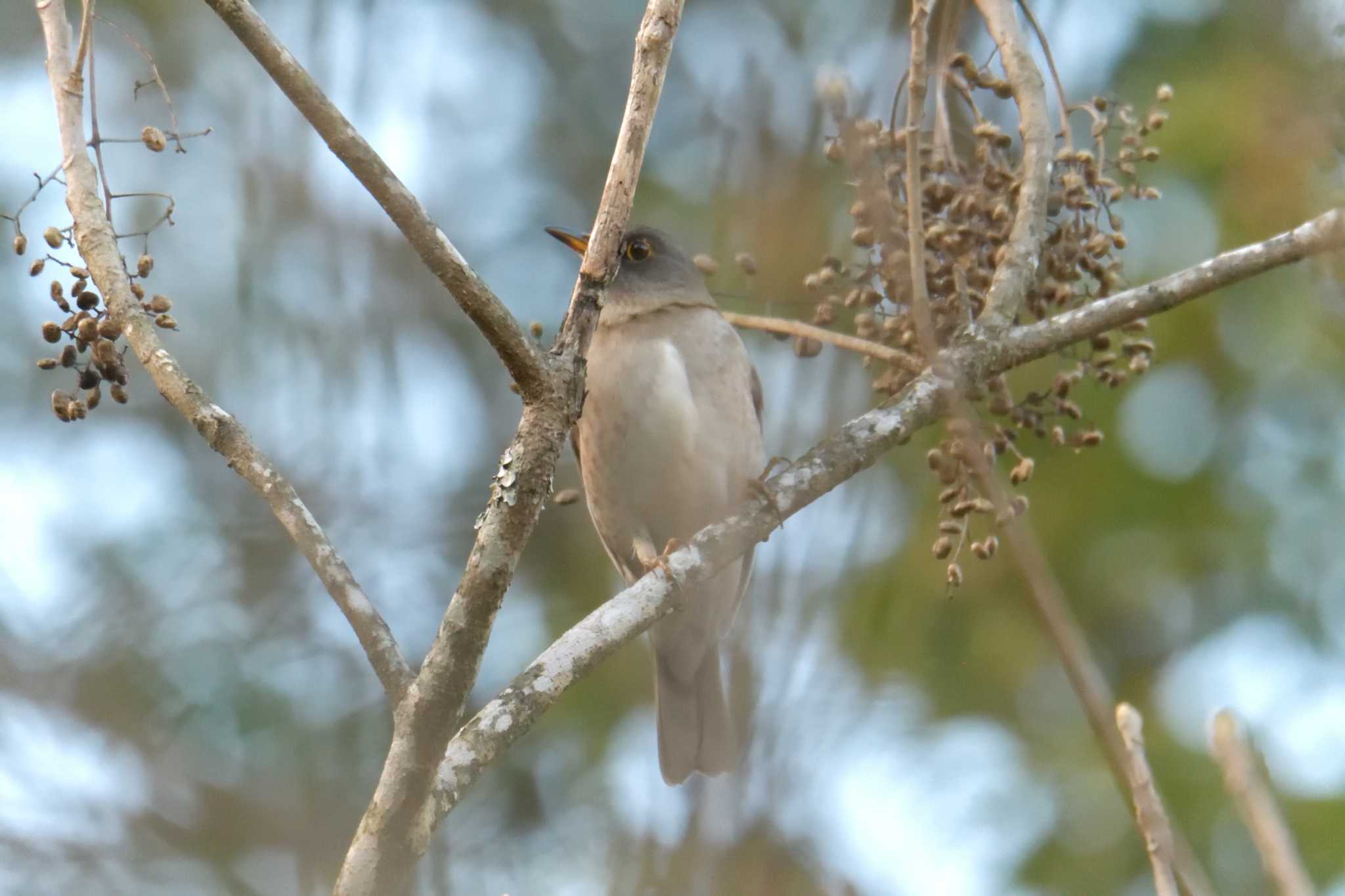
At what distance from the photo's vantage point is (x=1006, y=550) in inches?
265

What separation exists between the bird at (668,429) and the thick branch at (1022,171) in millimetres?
1479

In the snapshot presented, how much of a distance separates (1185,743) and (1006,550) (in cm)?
123

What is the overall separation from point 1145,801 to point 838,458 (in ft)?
7.22

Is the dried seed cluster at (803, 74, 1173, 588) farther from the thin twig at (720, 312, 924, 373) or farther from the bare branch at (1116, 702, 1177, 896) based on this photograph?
the bare branch at (1116, 702, 1177, 896)

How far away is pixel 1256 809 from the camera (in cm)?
179

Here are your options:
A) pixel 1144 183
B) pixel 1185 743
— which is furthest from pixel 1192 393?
pixel 1185 743

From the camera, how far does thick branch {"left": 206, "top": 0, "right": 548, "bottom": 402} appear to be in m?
3.27

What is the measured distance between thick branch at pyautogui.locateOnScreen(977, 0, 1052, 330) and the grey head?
1.82 metres

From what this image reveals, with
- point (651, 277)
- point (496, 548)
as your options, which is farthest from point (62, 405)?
point (651, 277)

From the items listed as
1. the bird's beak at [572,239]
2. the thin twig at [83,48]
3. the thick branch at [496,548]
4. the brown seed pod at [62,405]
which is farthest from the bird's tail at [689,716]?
the thin twig at [83,48]

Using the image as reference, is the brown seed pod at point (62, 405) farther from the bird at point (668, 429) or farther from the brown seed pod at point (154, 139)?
the bird at point (668, 429)

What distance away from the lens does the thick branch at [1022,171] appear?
14.0 ft

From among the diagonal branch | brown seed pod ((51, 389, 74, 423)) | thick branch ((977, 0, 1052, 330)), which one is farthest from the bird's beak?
brown seed pod ((51, 389, 74, 423))

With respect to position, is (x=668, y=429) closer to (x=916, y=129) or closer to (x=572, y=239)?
(x=572, y=239)
